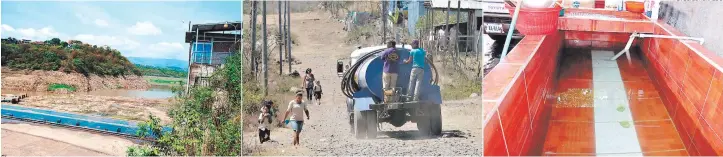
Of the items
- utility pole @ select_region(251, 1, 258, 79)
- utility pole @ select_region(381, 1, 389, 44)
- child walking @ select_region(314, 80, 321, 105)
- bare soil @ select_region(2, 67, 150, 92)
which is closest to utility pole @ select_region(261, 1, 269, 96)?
utility pole @ select_region(251, 1, 258, 79)

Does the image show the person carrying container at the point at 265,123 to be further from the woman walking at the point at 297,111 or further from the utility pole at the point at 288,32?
the utility pole at the point at 288,32

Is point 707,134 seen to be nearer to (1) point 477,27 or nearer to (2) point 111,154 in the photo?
(1) point 477,27

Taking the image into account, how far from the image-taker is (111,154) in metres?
5.11

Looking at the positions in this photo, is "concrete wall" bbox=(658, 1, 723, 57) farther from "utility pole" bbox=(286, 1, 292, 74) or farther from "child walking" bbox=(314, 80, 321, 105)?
"utility pole" bbox=(286, 1, 292, 74)

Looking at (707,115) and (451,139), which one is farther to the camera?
(451,139)

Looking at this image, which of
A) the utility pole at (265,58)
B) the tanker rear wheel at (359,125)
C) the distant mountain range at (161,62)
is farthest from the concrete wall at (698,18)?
the distant mountain range at (161,62)

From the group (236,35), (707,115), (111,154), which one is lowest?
(111,154)

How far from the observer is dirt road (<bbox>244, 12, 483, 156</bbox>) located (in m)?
4.41

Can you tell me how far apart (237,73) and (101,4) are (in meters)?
1.01

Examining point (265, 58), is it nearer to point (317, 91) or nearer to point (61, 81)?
point (317, 91)

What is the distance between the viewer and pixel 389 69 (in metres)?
4.27

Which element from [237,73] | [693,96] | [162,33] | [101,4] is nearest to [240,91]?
[237,73]

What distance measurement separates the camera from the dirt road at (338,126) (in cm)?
441

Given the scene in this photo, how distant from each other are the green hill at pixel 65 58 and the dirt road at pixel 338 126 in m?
1.44
